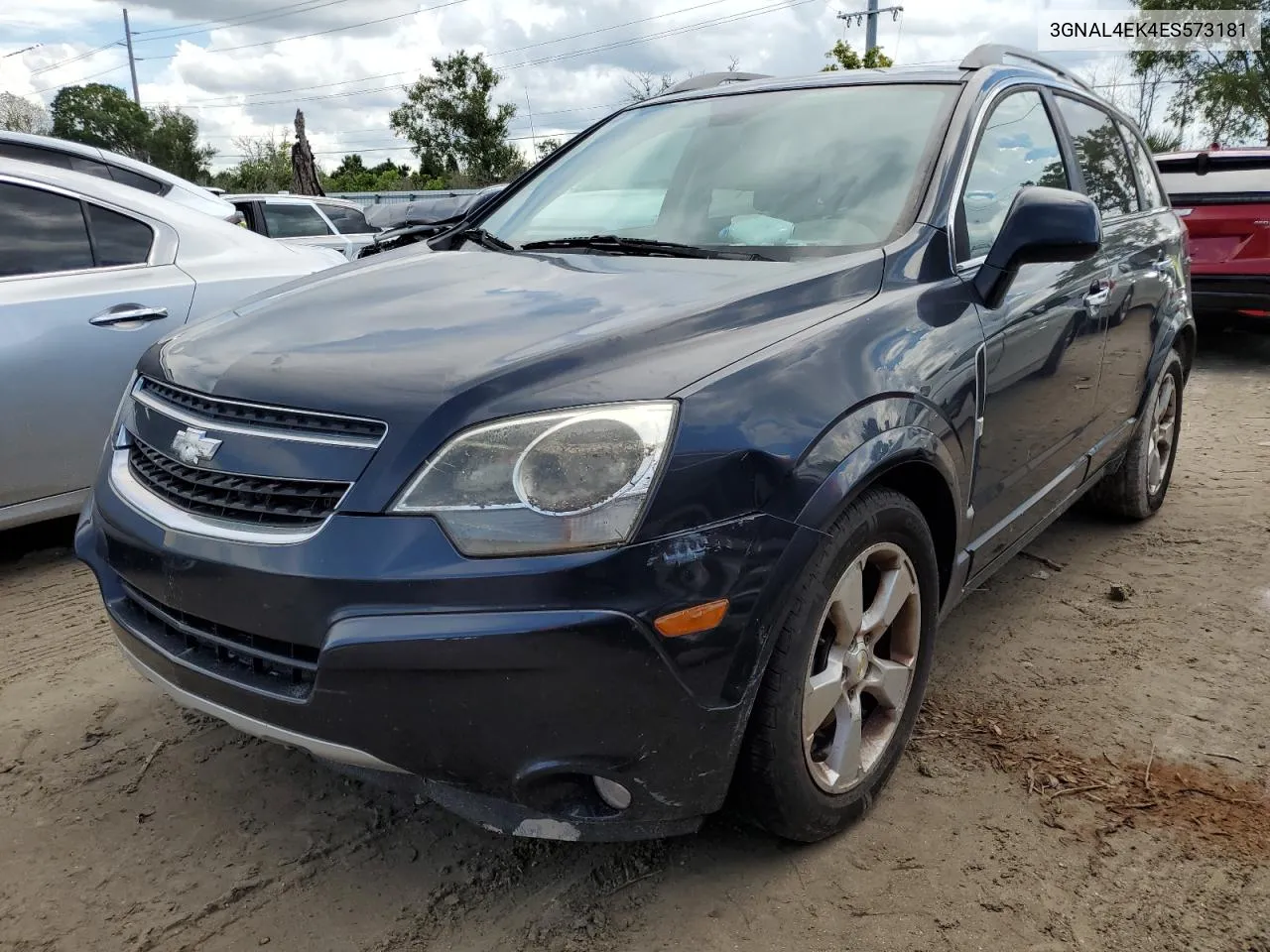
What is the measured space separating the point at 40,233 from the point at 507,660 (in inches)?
126

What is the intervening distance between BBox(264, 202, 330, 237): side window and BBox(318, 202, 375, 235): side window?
0.30 meters

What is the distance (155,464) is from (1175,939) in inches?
88.9

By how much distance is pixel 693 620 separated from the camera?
1728 millimetres

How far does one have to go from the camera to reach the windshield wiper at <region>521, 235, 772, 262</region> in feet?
8.35

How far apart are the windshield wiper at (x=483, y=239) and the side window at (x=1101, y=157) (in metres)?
1.95

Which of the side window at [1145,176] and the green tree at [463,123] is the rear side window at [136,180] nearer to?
the side window at [1145,176]

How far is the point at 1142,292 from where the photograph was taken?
3713 mm

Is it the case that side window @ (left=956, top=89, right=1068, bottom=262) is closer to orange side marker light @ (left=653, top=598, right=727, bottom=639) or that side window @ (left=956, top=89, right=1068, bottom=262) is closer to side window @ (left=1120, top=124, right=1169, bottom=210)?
side window @ (left=1120, top=124, right=1169, bottom=210)

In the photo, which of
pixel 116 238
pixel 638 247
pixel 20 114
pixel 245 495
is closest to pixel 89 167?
pixel 116 238

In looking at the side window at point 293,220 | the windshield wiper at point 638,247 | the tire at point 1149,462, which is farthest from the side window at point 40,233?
the side window at point 293,220

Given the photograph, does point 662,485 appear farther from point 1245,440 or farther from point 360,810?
point 1245,440

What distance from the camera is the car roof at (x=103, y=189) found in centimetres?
388

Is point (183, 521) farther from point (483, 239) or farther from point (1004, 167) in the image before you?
point (1004, 167)

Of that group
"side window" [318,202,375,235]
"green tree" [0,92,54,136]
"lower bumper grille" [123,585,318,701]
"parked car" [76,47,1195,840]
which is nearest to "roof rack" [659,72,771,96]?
"parked car" [76,47,1195,840]
